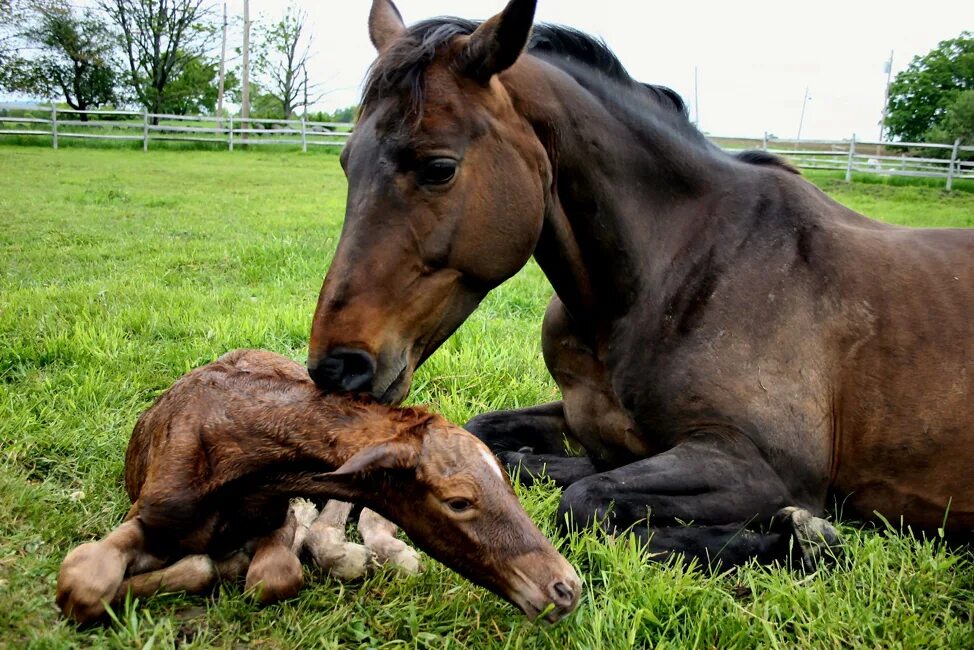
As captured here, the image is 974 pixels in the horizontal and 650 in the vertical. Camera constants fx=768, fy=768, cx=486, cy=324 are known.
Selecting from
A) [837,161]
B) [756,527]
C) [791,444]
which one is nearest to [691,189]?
[791,444]

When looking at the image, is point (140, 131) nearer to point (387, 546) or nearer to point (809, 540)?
point (387, 546)

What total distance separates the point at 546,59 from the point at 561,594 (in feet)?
7.62

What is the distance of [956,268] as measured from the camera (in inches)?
134

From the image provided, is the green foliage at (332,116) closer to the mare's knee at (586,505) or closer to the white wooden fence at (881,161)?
the white wooden fence at (881,161)

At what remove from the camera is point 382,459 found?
87.6 inches

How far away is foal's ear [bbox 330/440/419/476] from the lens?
7.05ft

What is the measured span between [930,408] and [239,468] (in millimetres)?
A: 2693

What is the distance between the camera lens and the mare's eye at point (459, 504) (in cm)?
227

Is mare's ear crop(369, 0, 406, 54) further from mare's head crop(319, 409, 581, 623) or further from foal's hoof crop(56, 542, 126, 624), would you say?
foal's hoof crop(56, 542, 126, 624)

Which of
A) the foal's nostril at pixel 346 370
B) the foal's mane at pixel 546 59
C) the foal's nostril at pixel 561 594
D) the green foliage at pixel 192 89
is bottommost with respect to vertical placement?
the foal's nostril at pixel 561 594

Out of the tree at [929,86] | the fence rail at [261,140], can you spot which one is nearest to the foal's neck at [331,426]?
the fence rail at [261,140]

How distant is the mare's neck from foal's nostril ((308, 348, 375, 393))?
3.57ft

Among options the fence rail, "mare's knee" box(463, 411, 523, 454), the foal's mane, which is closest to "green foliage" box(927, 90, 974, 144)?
the fence rail

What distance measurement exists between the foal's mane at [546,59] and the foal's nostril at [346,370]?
0.87m
